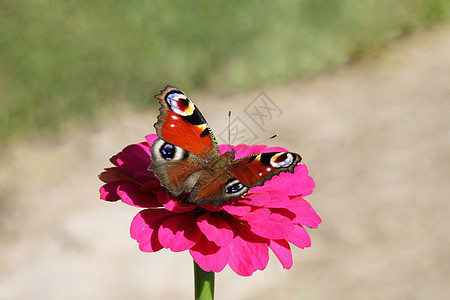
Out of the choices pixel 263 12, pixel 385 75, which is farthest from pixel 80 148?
pixel 385 75

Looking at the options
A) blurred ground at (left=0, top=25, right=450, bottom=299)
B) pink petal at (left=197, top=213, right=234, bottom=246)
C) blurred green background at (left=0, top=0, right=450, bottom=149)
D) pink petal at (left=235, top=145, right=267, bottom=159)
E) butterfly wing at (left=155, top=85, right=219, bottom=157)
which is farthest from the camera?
blurred green background at (left=0, top=0, right=450, bottom=149)

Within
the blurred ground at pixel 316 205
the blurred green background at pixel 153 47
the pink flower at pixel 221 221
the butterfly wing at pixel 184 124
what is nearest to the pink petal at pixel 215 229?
the pink flower at pixel 221 221

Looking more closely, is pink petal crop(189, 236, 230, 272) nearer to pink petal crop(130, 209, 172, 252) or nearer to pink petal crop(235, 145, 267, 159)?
pink petal crop(130, 209, 172, 252)

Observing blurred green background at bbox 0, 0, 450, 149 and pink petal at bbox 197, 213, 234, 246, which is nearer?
pink petal at bbox 197, 213, 234, 246

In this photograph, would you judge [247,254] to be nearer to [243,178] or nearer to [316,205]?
[243,178]

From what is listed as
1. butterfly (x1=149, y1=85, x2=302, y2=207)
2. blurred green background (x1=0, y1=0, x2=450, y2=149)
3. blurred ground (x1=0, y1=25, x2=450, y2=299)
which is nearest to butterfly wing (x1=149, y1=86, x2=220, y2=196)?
butterfly (x1=149, y1=85, x2=302, y2=207)

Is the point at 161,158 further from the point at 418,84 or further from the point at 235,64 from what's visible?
the point at 418,84
